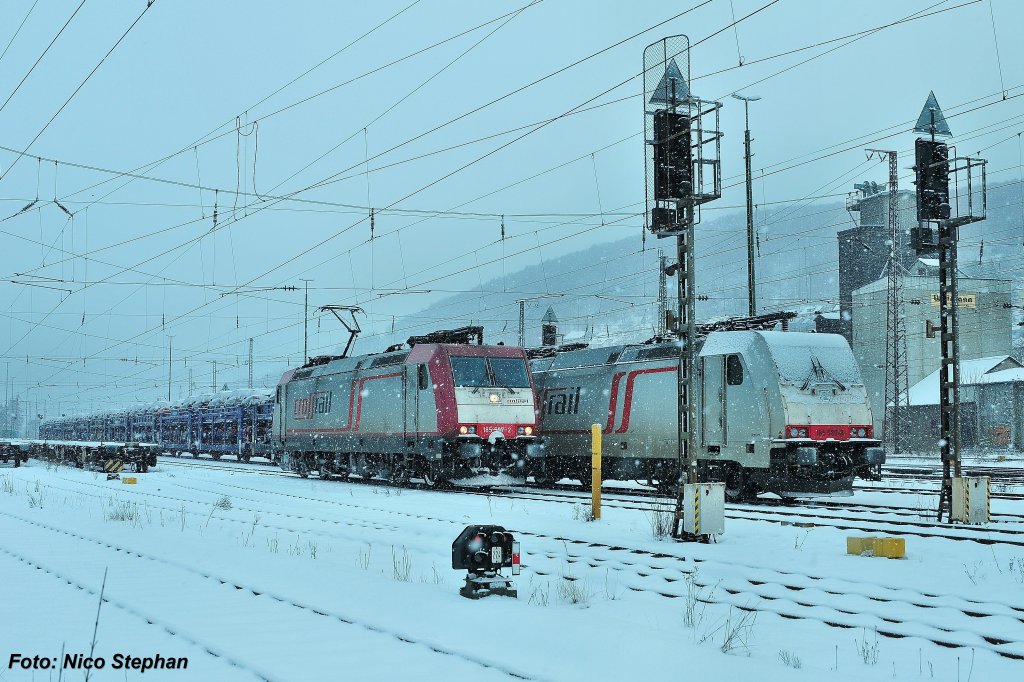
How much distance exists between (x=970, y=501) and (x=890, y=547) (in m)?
4.11

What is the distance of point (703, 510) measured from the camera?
1291 centimetres

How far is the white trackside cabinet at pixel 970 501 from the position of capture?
1480cm

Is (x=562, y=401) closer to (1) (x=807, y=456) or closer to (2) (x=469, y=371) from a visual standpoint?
(2) (x=469, y=371)

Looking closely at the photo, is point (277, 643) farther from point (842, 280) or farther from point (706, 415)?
point (842, 280)

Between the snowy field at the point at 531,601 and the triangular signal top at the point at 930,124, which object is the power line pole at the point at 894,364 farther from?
the snowy field at the point at 531,601

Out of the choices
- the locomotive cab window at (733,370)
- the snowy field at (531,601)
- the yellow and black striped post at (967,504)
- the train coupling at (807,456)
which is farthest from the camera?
the locomotive cab window at (733,370)

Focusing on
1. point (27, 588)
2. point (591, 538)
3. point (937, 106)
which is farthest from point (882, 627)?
point (937, 106)

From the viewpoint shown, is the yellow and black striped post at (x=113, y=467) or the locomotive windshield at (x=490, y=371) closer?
the locomotive windshield at (x=490, y=371)

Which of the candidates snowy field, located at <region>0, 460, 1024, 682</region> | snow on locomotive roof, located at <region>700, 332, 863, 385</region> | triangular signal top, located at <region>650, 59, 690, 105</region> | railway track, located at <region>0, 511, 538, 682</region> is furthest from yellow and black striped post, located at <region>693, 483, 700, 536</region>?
snow on locomotive roof, located at <region>700, 332, 863, 385</region>

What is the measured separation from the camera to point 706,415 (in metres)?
20.5

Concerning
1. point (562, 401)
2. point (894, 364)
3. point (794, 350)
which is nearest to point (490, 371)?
point (562, 401)

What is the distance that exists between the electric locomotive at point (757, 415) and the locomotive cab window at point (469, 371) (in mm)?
3118

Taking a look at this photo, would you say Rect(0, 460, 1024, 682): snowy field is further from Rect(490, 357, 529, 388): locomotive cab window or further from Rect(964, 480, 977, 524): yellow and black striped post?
Rect(490, 357, 529, 388): locomotive cab window

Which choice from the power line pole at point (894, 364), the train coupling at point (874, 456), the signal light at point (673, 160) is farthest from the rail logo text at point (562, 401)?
the power line pole at point (894, 364)
